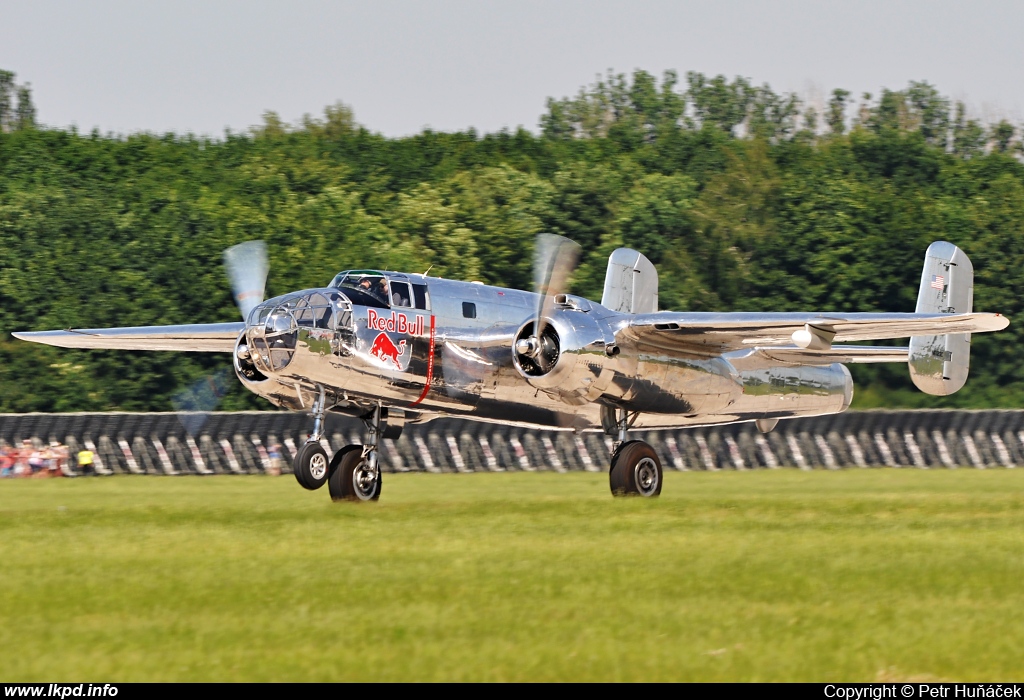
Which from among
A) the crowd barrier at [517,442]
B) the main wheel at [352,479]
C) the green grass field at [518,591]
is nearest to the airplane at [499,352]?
the main wheel at [352,479]

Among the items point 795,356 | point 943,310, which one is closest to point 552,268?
point 795,356

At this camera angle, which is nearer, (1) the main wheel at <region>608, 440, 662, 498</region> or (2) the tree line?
(1) the main wheel at <region>608, 440, 662, 498</region>

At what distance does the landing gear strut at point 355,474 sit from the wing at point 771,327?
5050mm

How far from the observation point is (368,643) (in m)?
11.1

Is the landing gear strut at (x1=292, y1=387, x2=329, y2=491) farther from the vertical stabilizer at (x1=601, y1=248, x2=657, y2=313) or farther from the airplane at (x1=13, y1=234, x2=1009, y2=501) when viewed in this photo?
the vertical stabilizer at (x1=601, y1=248, x2=657, y2=313)

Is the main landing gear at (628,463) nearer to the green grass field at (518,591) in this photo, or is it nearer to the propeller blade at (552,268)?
the green grass field at (518,591)

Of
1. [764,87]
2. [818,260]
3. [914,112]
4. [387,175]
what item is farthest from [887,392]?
[764,87]

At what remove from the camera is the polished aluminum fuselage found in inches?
873

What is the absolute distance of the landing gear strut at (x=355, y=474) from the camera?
23.7 metres

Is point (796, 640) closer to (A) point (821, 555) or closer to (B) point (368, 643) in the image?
(B) point (368, 643)

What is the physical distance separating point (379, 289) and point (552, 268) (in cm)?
311

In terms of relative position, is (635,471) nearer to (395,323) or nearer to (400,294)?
(395,323)

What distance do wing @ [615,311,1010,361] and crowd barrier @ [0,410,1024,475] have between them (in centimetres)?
1309

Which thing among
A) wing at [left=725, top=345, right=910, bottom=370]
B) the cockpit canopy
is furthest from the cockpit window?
wing at [left=725, top=345, right=910, bottom=370]
